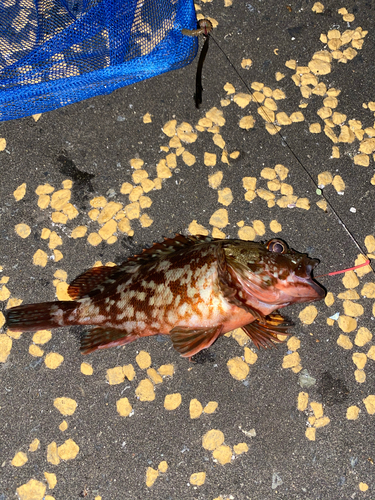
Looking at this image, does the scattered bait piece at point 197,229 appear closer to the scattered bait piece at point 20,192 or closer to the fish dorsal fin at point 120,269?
the fish dorsal fin at point 120,269

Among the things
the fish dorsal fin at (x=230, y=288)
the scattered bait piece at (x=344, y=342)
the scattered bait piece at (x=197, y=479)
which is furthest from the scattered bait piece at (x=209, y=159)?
the scattered bait piece at (x=197, y=479)

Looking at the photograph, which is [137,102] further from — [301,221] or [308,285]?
[308,285]

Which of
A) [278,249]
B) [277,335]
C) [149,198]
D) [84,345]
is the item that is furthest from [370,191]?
[84,345]

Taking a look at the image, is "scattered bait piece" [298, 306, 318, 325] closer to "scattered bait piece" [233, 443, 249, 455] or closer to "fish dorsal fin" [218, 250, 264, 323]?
"fish dorsal fin" [218, 250, 264, 323]

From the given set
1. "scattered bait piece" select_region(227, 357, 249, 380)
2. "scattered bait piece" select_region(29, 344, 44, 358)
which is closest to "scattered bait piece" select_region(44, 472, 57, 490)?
"scattered bait piece" select_region(29, 344, 44, 358)

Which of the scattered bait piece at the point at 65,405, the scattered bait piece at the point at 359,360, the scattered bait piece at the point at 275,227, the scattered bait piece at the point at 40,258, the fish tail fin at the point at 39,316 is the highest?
the scattered bait piece at the point at 40,258
